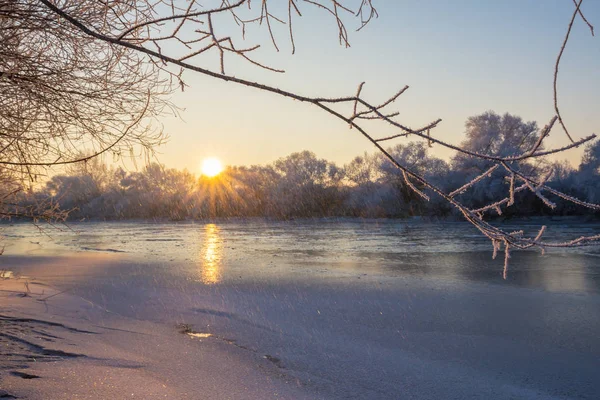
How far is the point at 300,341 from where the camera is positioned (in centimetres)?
594

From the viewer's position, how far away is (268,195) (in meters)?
62.7

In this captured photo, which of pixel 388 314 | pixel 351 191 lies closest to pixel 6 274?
pixel 388 314

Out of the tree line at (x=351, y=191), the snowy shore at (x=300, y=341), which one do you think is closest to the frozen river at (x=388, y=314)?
the snowy shore at (x=300, y=341)

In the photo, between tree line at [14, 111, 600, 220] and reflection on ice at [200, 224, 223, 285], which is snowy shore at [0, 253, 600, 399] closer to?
reflection on ice at [200, 224, 223, 285]

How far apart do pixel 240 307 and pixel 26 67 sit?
4925 millimetres

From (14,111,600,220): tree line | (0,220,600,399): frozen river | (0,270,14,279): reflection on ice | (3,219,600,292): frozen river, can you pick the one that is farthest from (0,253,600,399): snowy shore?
(14,111,600,220): tree line

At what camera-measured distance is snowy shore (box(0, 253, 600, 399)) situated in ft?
14.0

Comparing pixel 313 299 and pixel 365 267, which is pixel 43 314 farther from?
pixel 365 267

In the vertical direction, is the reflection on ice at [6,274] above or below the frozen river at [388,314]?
above

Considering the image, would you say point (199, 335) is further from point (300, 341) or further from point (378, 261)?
point (378, 261)

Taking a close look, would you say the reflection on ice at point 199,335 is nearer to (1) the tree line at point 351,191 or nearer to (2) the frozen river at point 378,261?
(2) the frozen river at point 378,261

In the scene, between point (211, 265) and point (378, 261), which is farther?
point (378, 261)

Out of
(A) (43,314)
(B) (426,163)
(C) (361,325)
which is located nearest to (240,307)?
(C) (361,325)

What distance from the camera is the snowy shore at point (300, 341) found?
14.0 ft
